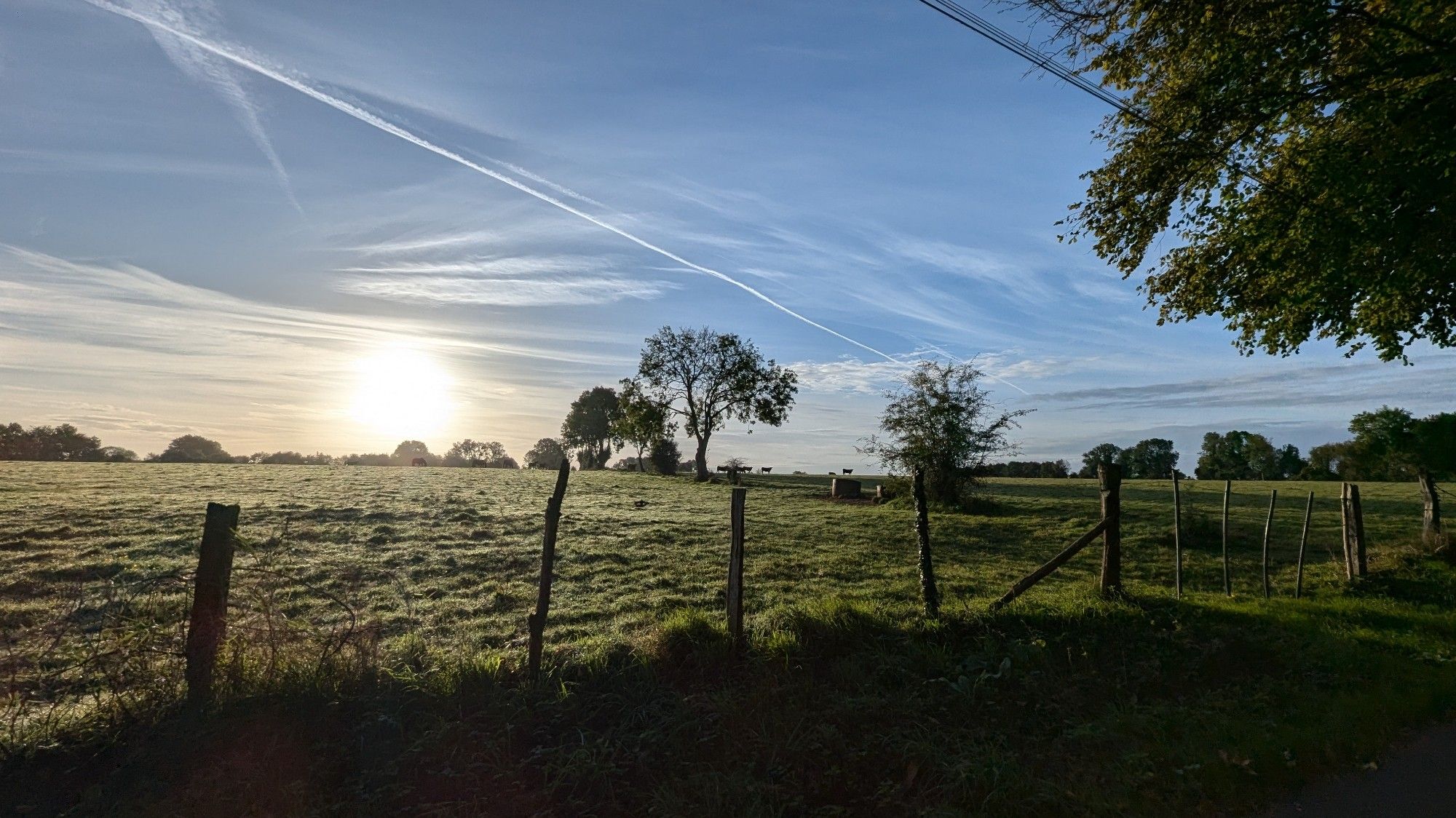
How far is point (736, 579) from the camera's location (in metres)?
7.40

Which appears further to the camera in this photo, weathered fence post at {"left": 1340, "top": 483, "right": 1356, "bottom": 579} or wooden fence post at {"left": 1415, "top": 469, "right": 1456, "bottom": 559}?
wooden fence post at {"left": 1415, "top": 469, "right": 1456, "bottom": 559}

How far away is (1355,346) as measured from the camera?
17328mm

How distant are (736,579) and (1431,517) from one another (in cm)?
1856

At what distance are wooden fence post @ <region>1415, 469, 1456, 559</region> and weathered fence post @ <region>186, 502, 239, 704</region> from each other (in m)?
21.3

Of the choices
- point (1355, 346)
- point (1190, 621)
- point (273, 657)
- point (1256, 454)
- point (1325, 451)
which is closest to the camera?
point (273, 657)

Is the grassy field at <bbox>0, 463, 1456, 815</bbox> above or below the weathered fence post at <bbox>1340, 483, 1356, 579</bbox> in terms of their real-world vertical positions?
below

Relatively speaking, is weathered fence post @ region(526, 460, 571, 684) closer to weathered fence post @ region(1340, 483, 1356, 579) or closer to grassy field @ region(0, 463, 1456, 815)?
grassy field @ region(0, 463, 1456, 815)

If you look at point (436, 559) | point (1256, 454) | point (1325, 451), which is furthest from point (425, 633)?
point (1256, 454)

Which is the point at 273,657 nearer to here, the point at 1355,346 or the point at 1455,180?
the point at 1455,180

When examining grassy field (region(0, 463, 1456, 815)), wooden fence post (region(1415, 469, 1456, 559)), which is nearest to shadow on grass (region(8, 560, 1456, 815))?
grassy field (region(0, 463, 1456, 815))

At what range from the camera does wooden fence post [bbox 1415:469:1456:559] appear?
50.0 ft

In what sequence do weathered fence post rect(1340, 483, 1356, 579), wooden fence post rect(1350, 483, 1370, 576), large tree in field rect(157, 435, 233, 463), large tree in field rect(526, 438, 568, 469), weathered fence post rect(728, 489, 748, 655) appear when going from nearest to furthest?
1. weathered fence post rect(728, 489, 748, 655)
2. wooden fence post rect(1350, 483, 1370, 576)
3. weathered fence post rect(1340, 483, 1356, 579)
4. large tree in field rect(157, 435, 233, 463)
5. large tree in field rect(526, 438, 568, 469)

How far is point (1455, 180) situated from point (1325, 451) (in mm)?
58352

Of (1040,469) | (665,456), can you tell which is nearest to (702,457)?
(665,456)
